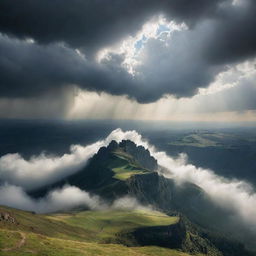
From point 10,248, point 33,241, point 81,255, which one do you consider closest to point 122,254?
point 81,255

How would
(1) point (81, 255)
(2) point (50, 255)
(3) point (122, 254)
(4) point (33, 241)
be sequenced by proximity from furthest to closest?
(3) point (122, 254), (4) point (33, 241), (1) point (81, 255), (2) point (50, 255)

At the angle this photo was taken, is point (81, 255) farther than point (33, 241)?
No

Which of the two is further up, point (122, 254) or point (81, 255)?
point (81, 255)

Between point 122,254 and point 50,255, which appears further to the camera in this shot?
point 122,254

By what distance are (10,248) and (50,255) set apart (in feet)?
47.0

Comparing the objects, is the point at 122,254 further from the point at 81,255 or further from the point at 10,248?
the point at 10,248

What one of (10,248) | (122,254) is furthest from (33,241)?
(122,254)

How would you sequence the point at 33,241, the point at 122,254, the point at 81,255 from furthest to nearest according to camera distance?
1. the point at 122,254
2. the point at 33,241
3. the point at 81,255

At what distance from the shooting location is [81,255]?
100438 millimetres

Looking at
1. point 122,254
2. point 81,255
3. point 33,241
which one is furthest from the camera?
point 122,254

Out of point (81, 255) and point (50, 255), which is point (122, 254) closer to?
point (81, 255)

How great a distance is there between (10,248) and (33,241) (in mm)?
15836

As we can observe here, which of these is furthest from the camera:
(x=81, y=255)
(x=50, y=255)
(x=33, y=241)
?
(x=33, y=241)

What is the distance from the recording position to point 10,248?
307ft
